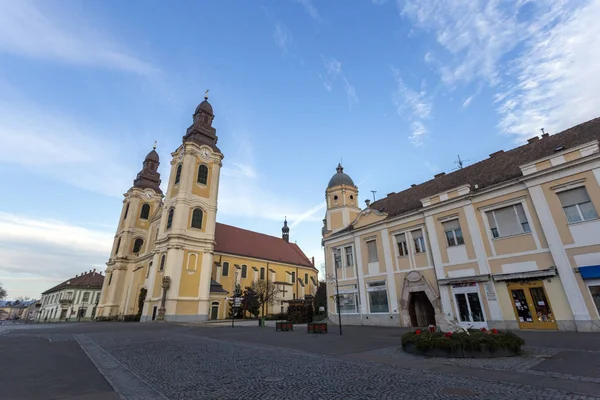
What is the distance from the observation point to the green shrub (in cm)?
867

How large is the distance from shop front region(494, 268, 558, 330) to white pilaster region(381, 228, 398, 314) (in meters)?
7.14

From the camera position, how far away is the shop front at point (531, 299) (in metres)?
14.4

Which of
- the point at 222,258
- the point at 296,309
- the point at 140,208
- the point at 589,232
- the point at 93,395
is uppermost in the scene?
the point at 140,208

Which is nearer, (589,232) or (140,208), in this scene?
(589,232)

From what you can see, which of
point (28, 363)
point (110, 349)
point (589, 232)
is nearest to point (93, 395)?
point (28, 363)

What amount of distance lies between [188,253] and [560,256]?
37.0 meters

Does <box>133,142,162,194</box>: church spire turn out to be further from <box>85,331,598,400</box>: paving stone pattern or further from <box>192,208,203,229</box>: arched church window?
<box>85,331,598,400</box>: paving stone pattern

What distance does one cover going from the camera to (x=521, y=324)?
49.4ft

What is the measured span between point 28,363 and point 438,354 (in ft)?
41.0

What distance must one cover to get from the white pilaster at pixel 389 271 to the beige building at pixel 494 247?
0.07m

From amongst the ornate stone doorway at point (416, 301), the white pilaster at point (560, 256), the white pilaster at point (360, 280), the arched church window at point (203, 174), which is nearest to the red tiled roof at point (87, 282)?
the arched church window at point (203, 174)

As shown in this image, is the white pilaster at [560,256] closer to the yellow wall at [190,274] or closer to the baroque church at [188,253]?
the baroque church at [188,253]

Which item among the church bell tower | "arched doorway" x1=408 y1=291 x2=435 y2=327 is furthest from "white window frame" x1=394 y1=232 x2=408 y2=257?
the church bell tower

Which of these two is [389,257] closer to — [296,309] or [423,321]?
[423,321]
